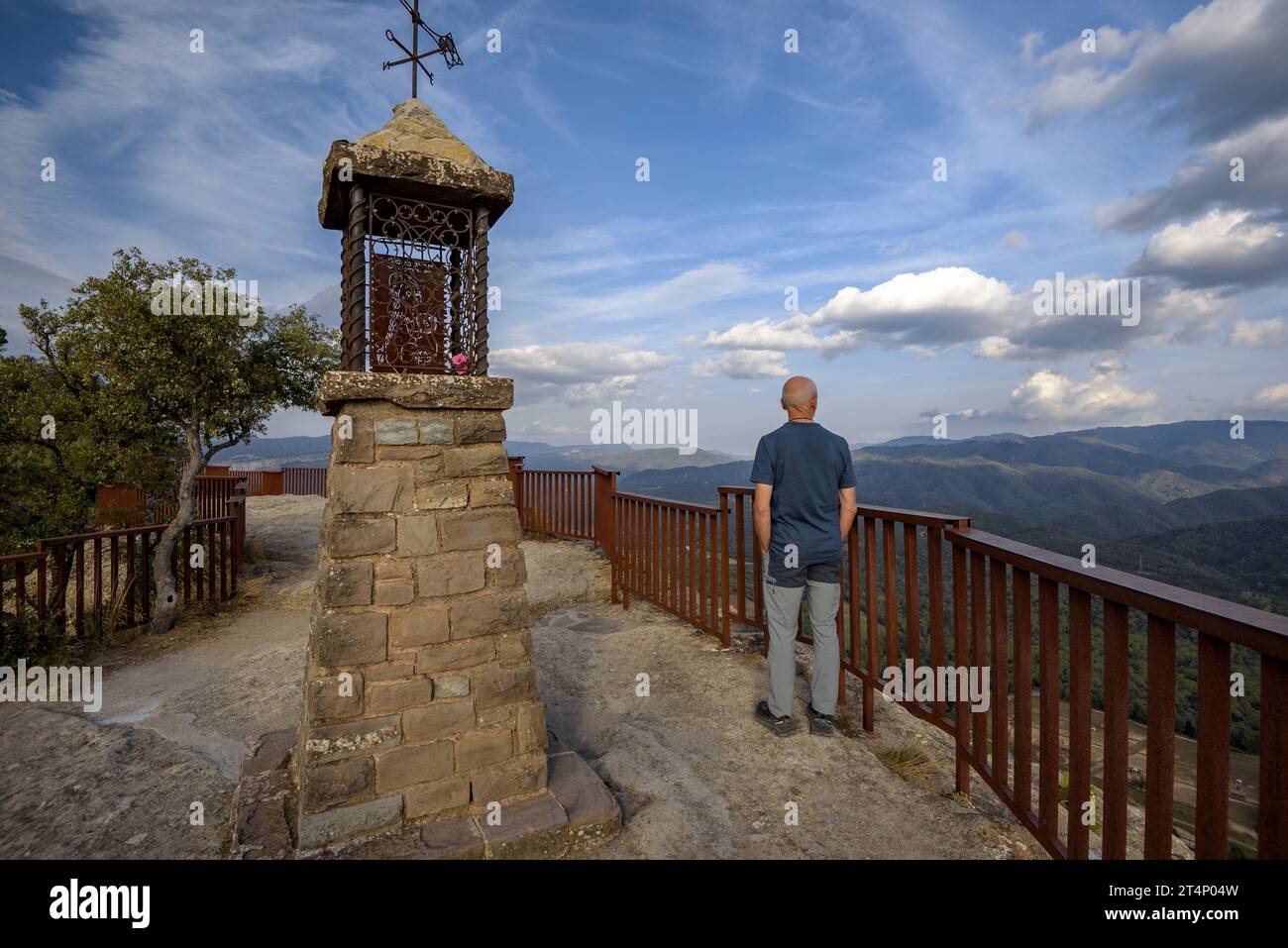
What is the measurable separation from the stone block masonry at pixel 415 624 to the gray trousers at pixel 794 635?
157 cm

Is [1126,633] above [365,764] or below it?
above

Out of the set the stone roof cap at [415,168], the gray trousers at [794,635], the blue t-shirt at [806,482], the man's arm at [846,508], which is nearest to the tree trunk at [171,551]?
the stone roof cap at [415,168]

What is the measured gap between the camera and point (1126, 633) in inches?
71.1

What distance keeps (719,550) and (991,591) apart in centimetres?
267

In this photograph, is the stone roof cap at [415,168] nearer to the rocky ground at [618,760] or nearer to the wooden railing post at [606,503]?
the rocky ground at [618,760]

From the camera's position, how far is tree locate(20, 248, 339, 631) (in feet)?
23.0

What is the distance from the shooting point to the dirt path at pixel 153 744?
299 centimetres

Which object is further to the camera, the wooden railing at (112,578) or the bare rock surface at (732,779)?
the wooden railing at (112,578)

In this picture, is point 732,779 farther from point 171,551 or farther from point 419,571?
point 171,551

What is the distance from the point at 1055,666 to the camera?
7.16 feet

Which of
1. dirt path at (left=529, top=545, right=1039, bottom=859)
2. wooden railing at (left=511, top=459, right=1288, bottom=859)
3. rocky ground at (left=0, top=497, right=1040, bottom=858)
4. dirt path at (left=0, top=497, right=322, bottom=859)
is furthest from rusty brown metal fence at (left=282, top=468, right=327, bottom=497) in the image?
wooden railing at (left=511, top=459, right=1288, bottom=859)
